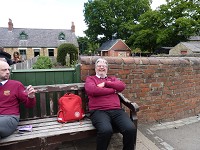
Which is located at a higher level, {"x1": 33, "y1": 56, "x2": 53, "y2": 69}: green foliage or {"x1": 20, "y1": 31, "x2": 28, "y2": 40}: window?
{"x1": 20, "y1": 31, "x2": 28, "y2": 40}: window

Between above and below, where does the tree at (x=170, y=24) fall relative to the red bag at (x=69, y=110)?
above

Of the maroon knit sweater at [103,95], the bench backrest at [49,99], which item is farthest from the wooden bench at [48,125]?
the maroon knit sweater at [103,95]

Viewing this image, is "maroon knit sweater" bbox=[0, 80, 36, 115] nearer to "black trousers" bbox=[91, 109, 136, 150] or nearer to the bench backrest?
the bench backrest

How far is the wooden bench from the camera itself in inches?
99.0

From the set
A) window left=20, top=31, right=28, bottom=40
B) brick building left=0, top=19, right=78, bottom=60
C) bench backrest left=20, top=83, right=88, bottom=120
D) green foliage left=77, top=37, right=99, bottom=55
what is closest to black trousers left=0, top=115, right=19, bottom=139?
bench backrest left=20, top=83, right=88, bottom=120

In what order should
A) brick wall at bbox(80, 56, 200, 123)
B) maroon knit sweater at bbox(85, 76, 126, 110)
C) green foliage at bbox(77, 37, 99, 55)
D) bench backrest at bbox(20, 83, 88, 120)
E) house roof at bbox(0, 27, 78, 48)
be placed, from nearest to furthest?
maroon knit sweater at bbox(85, 76, 126, 110) → bench backrest at bbox(20, 83, 88, 120) → brick wall at bbox(80, 56, 200, 123) → house roof at bbox(0, 27, 78, 48) → green foliage at bbox(77, 37, 99, 55)

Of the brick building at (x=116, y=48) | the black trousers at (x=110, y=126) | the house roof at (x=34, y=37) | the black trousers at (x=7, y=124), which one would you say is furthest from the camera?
the brick building at (x=116, y=48)

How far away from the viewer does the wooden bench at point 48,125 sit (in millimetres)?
2515

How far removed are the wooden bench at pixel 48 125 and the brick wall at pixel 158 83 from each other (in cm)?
59

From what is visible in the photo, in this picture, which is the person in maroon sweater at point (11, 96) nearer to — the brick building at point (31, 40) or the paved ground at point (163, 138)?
the paved ground at point (163, 138)

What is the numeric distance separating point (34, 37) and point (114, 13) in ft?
61.8

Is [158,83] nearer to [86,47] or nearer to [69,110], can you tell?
[69,110]

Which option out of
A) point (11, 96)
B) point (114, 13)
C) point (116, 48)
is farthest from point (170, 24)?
point (11, 96)

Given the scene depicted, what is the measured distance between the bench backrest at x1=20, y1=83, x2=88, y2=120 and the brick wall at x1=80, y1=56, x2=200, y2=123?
1.01ft
